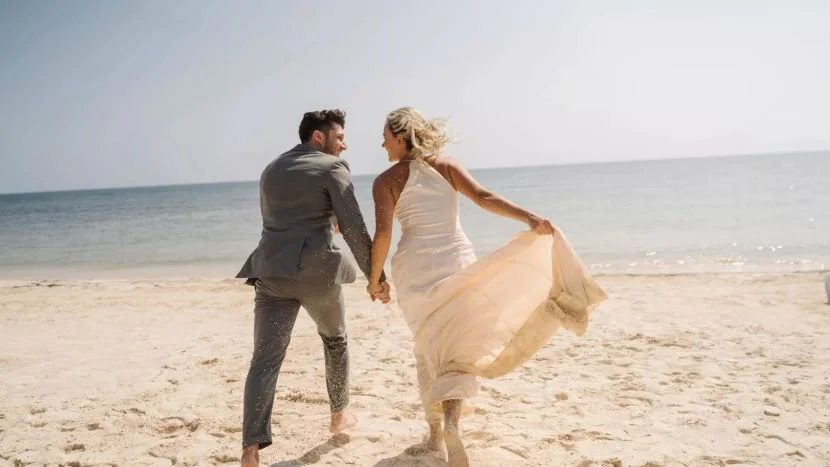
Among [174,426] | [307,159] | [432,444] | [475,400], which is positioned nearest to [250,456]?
[432,444]

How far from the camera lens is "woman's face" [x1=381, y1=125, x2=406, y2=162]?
3537 millimetres

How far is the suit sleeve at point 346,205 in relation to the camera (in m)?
3.32

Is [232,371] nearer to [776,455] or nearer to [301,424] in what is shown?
[301,424]

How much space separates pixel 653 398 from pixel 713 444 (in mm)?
859

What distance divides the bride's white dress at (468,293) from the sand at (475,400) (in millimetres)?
629

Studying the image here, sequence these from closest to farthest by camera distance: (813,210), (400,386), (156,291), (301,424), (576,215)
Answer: (301,424) < (400,386) < (156,291) < (813,210) < (576,215)

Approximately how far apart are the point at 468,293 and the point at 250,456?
1.52 m

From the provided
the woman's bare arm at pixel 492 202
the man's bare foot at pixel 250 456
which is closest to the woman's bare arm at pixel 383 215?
the woman's bare arm at pixel 492 202

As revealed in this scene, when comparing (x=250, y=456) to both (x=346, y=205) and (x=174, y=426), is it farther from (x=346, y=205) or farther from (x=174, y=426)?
(x=346, y=205)

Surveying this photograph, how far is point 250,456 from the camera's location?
3240 millimetres

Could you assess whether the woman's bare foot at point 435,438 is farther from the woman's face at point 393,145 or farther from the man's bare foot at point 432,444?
the woman's face at point 393,145

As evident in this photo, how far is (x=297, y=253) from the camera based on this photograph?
10.8ft

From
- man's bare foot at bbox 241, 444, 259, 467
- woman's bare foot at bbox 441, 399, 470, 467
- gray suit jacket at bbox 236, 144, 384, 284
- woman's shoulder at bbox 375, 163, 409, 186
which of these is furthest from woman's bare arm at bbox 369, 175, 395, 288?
man's bare foot at bbox 241, 444, 259, 467

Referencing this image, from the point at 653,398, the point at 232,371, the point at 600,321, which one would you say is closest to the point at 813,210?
the point at 600,321
